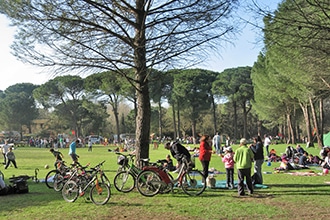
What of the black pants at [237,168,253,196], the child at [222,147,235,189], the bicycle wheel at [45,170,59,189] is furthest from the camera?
the bicycle wheel at [45,170,59,189]

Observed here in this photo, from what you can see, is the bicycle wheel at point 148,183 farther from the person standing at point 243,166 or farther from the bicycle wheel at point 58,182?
the bicycle wheel at point 58,182

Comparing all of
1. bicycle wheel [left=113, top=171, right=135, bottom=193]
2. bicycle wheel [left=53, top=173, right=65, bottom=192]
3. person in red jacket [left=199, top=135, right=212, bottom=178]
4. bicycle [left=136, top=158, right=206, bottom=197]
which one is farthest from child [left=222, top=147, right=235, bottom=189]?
bicycle wheel [left=53, top=173, right=65, bottom=192]

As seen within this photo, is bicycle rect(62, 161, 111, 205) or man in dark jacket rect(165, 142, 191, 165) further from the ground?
man in dark jacket rect(165, 142, 191, 165)

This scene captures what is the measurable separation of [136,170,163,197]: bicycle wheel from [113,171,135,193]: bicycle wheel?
0.52m

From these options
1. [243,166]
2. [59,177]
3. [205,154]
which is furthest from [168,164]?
[59,177]

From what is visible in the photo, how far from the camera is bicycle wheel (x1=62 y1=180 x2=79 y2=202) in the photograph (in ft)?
24.9

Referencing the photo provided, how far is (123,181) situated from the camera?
28.1 feet

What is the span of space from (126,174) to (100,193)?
128 centimetres

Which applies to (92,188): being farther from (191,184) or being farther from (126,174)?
(191,184)

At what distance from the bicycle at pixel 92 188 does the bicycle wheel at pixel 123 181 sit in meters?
1.02

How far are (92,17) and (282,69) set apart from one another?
61.0 feet

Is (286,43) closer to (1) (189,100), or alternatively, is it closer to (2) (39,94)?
(1) (189,100)

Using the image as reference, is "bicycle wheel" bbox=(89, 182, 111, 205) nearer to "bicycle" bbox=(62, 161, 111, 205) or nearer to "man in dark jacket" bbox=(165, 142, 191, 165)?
"bicycle" bbox=(62, 161, 111, 205)

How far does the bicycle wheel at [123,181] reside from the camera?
27.7ft
